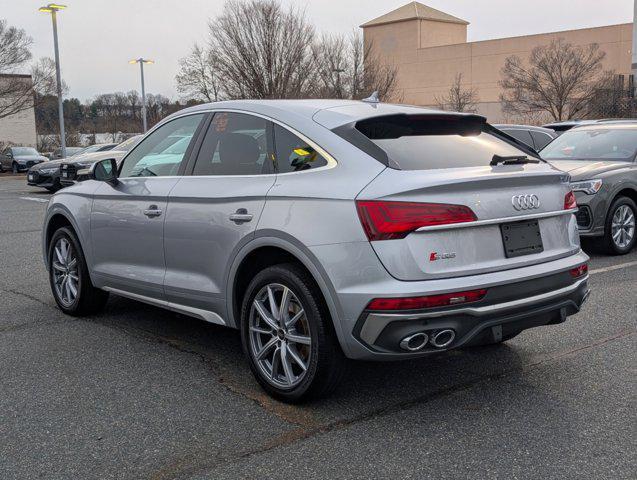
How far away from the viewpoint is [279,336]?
4047mm

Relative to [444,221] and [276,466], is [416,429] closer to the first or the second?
[276,466]

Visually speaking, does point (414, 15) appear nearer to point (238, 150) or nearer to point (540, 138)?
point (540, 138)

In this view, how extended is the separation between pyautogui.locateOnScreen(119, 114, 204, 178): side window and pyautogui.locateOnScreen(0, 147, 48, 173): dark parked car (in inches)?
1428

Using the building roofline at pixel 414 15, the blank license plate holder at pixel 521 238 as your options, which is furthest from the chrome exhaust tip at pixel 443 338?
the building roofline at pixel 414 15

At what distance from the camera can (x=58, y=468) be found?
3.33 metres

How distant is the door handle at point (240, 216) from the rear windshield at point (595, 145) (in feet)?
21.8

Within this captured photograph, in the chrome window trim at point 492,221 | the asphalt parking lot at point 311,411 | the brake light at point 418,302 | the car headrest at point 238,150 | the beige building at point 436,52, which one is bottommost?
the asphalt parking lot at point 311,411

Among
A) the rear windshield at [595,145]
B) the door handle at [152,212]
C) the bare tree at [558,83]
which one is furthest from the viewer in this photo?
the bare tree at [558,83]

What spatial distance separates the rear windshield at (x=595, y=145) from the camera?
9.55m

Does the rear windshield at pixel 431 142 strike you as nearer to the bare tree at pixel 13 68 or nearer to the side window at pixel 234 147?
the side window at pixel 234 147

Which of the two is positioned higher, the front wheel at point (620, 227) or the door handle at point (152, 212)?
the door handle at point (152, 212)

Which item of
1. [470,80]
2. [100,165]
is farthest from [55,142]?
[100,165]

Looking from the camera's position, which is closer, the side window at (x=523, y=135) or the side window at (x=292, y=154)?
the side window at (x=292, y=154)

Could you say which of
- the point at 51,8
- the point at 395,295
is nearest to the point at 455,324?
the point at 395,295
